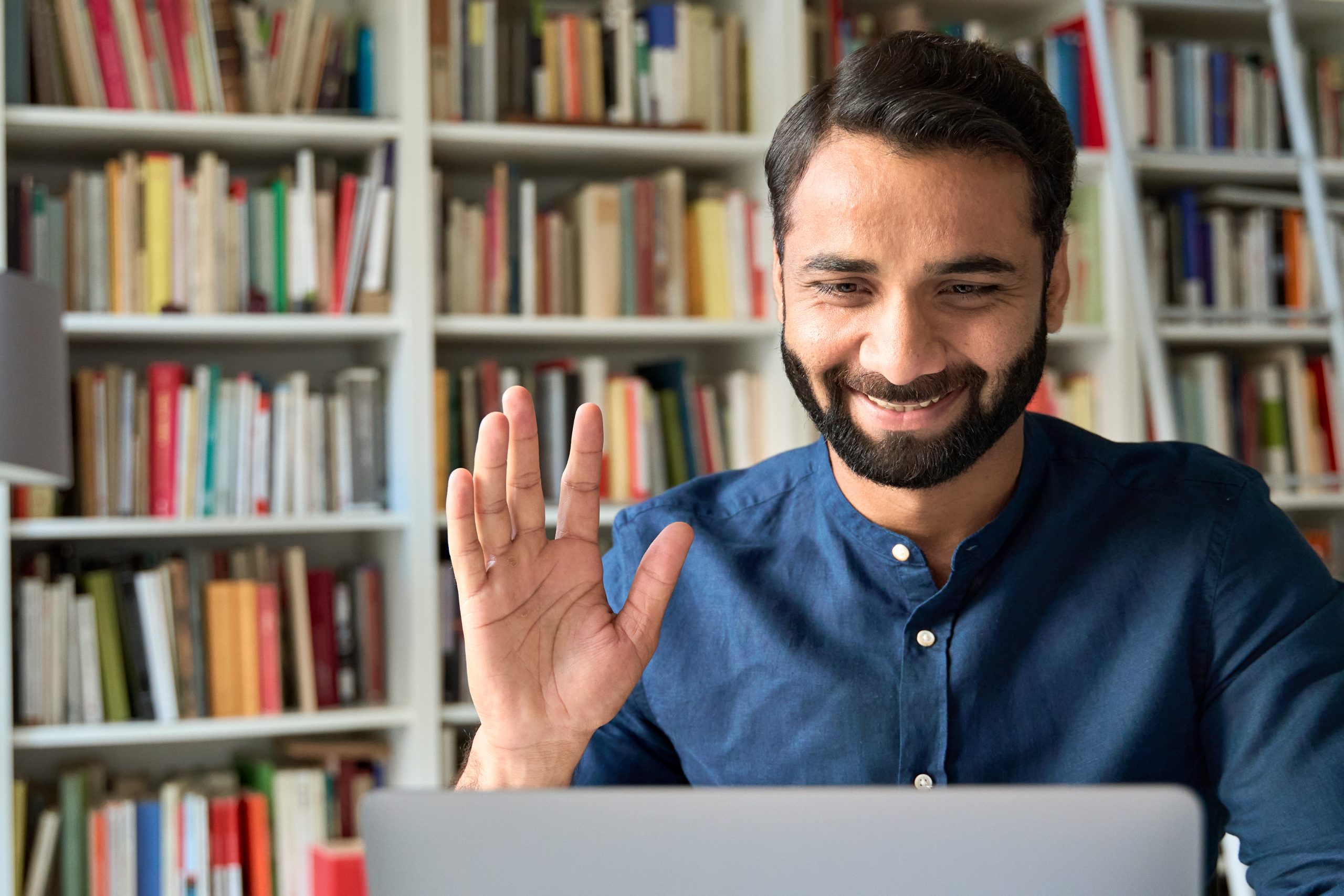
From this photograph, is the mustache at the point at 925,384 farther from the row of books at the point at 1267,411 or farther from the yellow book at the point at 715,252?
the row of books at the point at 1267,411

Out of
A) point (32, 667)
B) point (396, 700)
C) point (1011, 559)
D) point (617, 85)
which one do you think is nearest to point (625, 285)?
point (617, 85)

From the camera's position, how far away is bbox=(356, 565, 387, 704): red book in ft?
8.36

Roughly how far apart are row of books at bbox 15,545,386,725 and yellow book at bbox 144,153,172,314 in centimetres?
48

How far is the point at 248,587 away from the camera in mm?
2457

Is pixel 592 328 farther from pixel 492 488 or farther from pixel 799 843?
pixel 799 843

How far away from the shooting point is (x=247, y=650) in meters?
2.45

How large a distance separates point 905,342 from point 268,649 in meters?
1.71

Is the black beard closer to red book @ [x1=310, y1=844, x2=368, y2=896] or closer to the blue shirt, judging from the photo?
the blue shirt

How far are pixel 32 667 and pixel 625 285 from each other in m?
1.30

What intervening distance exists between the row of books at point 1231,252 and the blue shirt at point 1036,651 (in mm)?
1780

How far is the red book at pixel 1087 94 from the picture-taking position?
287 cm

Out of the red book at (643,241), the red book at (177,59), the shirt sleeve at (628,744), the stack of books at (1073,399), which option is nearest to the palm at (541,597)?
the shirt sleeve at (628,744)

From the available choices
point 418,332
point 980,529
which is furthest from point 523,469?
point 418,332

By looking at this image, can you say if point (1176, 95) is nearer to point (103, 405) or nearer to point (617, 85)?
point (617, 85)
